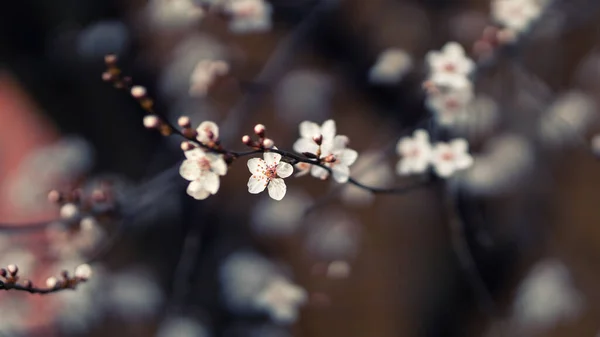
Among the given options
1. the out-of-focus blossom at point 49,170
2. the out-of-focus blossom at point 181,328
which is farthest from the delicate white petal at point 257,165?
the out-of-focus blossom at point 49,170

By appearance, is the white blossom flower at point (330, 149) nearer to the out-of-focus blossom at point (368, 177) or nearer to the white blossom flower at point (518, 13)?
the out-of-focus blossom at point (368, 177)

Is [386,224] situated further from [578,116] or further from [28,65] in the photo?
[28,65]

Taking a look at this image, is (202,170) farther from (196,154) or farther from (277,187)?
(277,187)

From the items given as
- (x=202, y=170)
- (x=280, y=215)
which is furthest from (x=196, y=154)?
(x=280, y=215)

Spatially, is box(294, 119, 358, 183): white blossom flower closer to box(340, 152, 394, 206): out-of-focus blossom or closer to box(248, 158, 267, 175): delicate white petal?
box(248, 158, 267, 175): delicate white petal

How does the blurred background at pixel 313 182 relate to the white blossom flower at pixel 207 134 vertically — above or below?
above

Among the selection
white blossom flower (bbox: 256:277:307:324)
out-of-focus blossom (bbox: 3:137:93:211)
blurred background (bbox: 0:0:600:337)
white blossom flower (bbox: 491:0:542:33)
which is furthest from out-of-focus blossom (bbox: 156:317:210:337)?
white blossom flower (bbox: 491:0:542:33)

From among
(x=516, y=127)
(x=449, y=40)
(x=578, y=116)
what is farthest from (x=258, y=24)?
(x=578, y=116)
